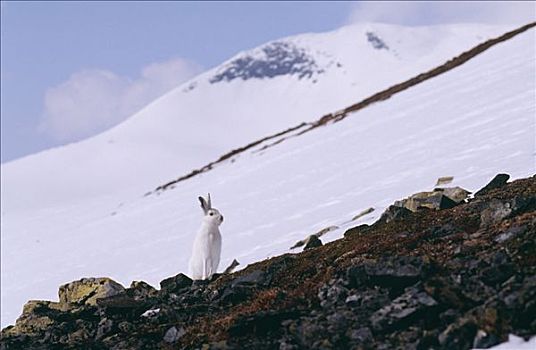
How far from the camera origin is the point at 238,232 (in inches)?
925

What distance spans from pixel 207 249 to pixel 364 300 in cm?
679

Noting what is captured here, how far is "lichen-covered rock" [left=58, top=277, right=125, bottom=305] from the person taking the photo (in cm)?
1347

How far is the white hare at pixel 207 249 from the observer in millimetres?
15039

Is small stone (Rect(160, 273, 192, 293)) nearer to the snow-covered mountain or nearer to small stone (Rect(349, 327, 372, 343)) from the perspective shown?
the snow-covered mountain

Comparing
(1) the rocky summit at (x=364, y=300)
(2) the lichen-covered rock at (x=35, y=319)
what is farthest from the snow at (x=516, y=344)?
(2) the lichen-covered rock at (x=35, y=319)

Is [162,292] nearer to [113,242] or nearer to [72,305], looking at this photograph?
[72,305]

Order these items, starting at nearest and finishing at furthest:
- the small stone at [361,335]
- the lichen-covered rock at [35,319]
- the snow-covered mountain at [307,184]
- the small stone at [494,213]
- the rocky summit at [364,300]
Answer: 1. the rocky summit at [364,300]
2. the small stone at [361,335]
3. the small stone at [494,213]
4. the lichen-covered rock at [35,319]
5. the snow-covered mountain at [307,184]

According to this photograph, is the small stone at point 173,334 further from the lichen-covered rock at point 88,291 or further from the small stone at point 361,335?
the lichen-covered rock at point 88,291

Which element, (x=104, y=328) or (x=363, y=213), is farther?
(x=363, y=213)

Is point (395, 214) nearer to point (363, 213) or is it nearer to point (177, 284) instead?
point (177, 284)

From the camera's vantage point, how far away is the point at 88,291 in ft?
45.4

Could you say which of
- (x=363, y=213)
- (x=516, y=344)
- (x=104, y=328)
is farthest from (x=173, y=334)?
(x=363, y=213)

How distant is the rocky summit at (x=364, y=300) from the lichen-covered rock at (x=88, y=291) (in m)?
0.04

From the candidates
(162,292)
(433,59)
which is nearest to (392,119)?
(162,292)
